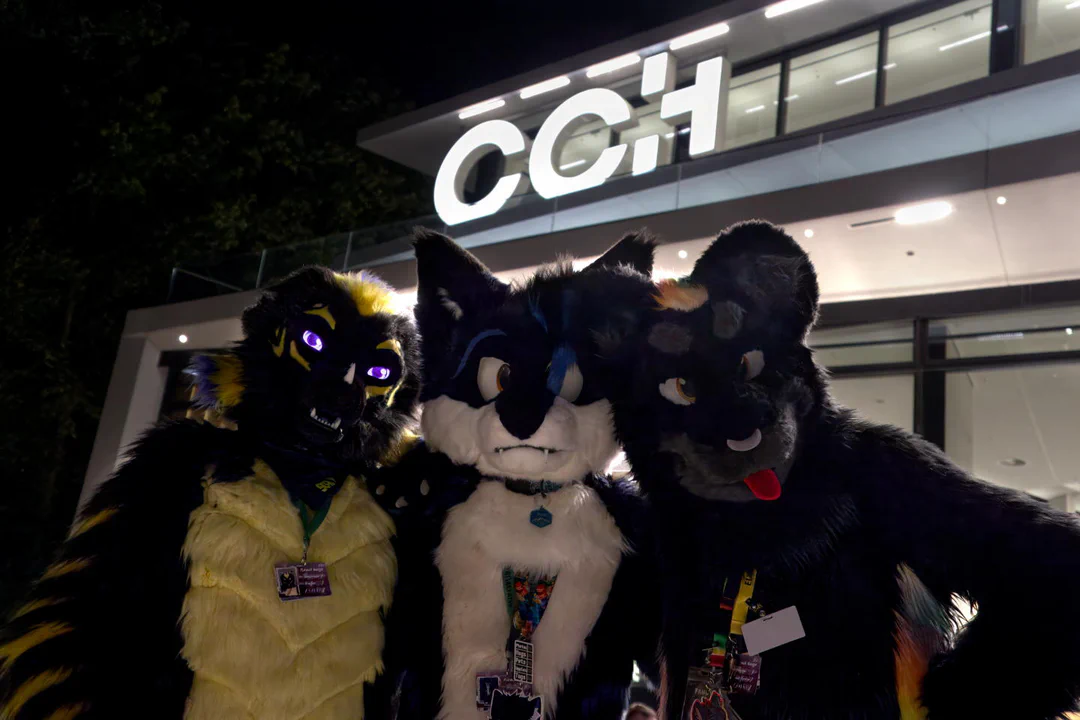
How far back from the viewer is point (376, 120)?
17.0m

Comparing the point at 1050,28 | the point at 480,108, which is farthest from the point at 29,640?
the point at 480,108

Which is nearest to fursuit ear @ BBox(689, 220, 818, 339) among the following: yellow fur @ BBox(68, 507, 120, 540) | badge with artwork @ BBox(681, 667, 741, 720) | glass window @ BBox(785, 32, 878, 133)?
badge with artwork @ BBox(681, 667, 741, 720)

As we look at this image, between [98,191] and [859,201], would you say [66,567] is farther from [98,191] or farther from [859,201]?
[98,191]

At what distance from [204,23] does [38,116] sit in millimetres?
3533

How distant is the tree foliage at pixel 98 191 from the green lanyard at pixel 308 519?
32.3 ft

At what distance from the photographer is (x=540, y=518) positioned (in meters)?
2.17

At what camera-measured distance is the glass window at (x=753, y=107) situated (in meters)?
10.8

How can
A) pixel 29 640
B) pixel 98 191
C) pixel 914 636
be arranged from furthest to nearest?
1. pixel 98 191
2. pixel 29 640
3. pixel 914 636

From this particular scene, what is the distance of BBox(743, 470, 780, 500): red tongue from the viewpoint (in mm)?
1823

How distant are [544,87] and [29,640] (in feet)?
36.7

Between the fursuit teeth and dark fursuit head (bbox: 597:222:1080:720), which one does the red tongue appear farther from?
the fursuit teeth

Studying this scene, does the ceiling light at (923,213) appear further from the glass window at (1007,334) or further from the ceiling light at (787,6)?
the ceiling light at (787,6)

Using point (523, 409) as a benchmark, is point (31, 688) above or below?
below

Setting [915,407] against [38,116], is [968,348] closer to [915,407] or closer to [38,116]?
[915,407]
